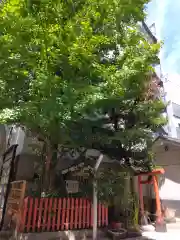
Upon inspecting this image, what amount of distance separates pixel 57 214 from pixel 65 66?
5040 mm

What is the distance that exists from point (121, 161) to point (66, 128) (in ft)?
12.4

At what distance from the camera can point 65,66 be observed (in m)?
5.70

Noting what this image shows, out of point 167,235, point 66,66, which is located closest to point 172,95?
point 167,235

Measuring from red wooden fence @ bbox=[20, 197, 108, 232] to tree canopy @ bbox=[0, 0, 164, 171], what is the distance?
7.11 feet

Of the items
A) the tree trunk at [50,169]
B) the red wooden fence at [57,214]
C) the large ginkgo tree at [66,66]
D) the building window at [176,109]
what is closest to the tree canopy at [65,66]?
the large ginkgo tree at [66,66]

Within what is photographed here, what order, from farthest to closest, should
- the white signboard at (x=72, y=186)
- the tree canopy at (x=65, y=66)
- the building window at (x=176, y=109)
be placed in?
the building window at (x=176, y=109) < the white signboard at (x=72, y=186) < the tree canopy at (x=65, y=66)

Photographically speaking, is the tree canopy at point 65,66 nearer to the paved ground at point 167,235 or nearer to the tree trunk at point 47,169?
the tree trunk at point 47,169

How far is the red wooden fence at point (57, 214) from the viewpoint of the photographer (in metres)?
6.56

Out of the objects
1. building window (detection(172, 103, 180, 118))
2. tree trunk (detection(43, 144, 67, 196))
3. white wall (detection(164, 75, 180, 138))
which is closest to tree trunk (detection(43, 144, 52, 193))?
tree trunk (detection(43, 144, 67, 196))

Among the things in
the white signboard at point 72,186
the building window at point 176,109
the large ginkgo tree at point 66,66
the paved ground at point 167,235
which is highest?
the building window at point 176,109

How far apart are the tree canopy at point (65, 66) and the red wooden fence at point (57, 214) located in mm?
2166

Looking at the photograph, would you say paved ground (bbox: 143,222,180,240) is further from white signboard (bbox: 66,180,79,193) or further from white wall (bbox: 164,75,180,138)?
white wall (bbox: 164,75,180,138)

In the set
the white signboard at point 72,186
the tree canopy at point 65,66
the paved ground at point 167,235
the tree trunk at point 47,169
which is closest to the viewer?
the tree canopy at point 65,66

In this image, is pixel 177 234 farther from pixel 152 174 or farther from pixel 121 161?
pixel 121 161
